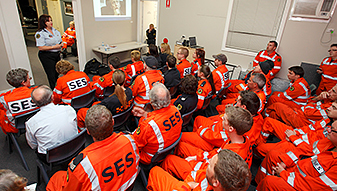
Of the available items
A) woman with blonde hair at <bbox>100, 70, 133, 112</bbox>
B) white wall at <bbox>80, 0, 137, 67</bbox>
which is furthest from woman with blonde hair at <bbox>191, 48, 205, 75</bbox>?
white wall at <bbox>80, 0, 137, 67</bbox>

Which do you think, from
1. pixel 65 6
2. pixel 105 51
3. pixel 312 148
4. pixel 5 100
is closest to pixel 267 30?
pixel 312 148

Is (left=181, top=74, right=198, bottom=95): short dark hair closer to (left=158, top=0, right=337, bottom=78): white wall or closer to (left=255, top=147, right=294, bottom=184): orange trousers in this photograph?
(left=255, top=147, right=294, bottom=184): orange trousers

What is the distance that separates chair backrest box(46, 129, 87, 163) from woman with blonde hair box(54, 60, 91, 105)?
1.09m

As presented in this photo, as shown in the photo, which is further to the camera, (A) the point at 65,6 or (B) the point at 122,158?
(A) the point at 65,6

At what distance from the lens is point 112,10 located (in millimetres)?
5988

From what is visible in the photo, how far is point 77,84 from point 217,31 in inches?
178

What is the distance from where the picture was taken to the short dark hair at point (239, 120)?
1554 millimetres

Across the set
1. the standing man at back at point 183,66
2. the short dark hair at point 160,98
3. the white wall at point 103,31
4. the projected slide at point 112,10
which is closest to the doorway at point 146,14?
the white wall at point 103,31

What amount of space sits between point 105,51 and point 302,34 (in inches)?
217

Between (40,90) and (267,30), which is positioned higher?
(267,30)

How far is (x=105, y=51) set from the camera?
561cm

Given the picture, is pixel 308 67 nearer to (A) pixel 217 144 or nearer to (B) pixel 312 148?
(B) pixel 312 148

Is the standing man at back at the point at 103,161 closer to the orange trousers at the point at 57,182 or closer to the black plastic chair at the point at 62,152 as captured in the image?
the orange trousers at the point at 57,182

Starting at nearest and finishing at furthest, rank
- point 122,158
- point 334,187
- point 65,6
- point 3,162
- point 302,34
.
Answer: point 122,158, point 334,187, point 3,162, point 302,34, point 65,6
